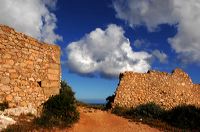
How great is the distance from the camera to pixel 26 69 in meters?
16.2

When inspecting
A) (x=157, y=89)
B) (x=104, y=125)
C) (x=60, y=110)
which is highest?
(x=157, y=89)

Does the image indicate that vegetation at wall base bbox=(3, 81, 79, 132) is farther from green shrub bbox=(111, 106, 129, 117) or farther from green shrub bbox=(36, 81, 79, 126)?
green shrub bbox=(111, 106, 129, 117)

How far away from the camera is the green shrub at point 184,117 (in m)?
21.0

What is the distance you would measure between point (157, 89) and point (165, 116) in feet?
16.3

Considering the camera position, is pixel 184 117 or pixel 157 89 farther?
pixel 157 89

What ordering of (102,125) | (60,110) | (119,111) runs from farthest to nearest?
(119,111)
(102,125)
(60,110)

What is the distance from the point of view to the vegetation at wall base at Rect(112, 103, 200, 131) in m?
20.8

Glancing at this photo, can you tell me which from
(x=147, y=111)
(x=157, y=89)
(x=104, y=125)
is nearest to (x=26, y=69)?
(x=104, y=125)

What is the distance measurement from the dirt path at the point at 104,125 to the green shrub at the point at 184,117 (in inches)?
116

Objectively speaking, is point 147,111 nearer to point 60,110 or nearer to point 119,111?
point 119,111

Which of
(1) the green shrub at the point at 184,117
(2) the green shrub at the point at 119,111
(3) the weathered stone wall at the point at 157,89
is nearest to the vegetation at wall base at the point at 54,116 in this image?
(2) the green shrub at the point at 119,111

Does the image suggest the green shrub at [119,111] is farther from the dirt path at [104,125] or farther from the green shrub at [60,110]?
the green shrub at [60,110]

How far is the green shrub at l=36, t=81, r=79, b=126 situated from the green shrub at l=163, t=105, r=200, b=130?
745 centimetres

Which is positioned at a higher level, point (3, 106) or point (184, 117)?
point (3, 106)
